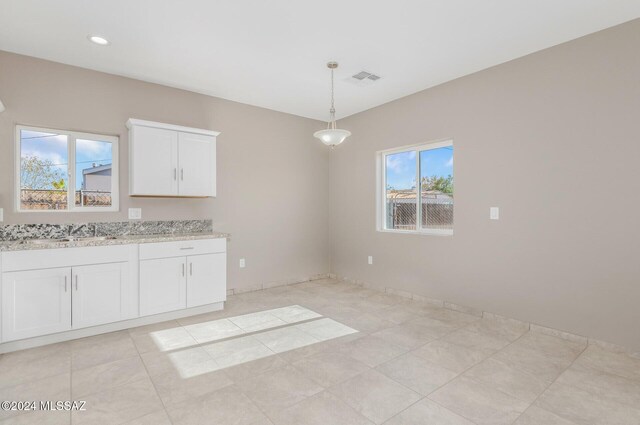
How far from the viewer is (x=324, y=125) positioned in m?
5.57

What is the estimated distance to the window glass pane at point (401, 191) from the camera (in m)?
4.45

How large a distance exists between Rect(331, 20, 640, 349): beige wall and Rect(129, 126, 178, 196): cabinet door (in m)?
2.93

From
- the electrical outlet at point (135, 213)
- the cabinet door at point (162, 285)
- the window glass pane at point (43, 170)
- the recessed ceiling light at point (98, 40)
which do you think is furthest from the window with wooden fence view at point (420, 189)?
the window glass pane at point (43, 170)

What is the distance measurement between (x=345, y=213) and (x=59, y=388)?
401 cm

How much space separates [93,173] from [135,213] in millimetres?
605

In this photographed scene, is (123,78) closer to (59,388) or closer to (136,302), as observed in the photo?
(136,302)

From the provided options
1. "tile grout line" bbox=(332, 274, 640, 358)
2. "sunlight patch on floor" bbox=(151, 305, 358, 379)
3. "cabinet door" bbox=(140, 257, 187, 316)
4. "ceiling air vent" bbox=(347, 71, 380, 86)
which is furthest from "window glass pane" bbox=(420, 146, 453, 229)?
"cabinet door" bbox=(140, 257, 187, 316)

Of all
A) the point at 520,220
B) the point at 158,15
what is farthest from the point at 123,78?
the point at 520,220

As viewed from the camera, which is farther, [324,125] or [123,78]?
[324,125]

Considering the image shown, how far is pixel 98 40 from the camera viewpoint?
292 cm

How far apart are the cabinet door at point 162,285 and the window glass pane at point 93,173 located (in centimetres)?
99

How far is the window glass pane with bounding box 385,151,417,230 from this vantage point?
4.45 m

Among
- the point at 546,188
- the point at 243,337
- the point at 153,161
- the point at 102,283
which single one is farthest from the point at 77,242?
the point at 546,188

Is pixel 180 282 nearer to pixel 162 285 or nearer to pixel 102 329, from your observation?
pixel 162 285
